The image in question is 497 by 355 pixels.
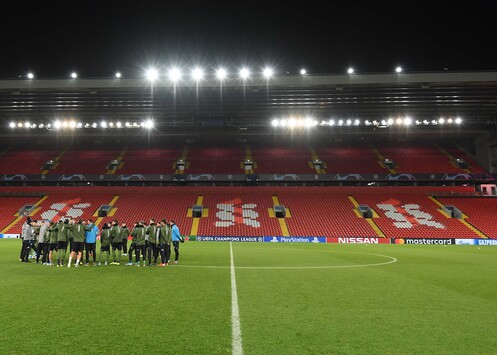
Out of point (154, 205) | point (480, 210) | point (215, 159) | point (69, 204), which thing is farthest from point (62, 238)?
point (480, 210)

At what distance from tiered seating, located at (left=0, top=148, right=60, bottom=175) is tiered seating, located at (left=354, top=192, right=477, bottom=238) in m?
38.8

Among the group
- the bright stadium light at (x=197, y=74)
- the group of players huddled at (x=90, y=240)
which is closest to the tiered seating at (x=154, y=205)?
the bright stadium light at (x=197, y=74)

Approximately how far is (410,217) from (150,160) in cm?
3122

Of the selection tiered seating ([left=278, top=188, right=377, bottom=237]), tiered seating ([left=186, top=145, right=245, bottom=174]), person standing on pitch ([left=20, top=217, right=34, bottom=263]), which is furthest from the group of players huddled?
tiered seating ([left=186, top=145, right=245, bottom=174])

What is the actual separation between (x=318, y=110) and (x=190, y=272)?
31.7m

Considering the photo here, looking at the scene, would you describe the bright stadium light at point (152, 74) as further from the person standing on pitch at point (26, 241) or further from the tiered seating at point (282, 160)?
the person standing on pitch at point (26, 241)

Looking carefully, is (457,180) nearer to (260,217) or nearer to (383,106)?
(383,106)

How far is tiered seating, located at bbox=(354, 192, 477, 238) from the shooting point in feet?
109

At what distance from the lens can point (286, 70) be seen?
30.9 meters

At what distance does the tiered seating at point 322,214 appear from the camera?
3403 cm

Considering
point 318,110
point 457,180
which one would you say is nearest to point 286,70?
point 318,110

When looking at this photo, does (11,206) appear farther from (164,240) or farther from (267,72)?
(164,240)

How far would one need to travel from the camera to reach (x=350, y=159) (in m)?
46.6

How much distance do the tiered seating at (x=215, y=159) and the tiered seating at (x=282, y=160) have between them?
7.65 feet
